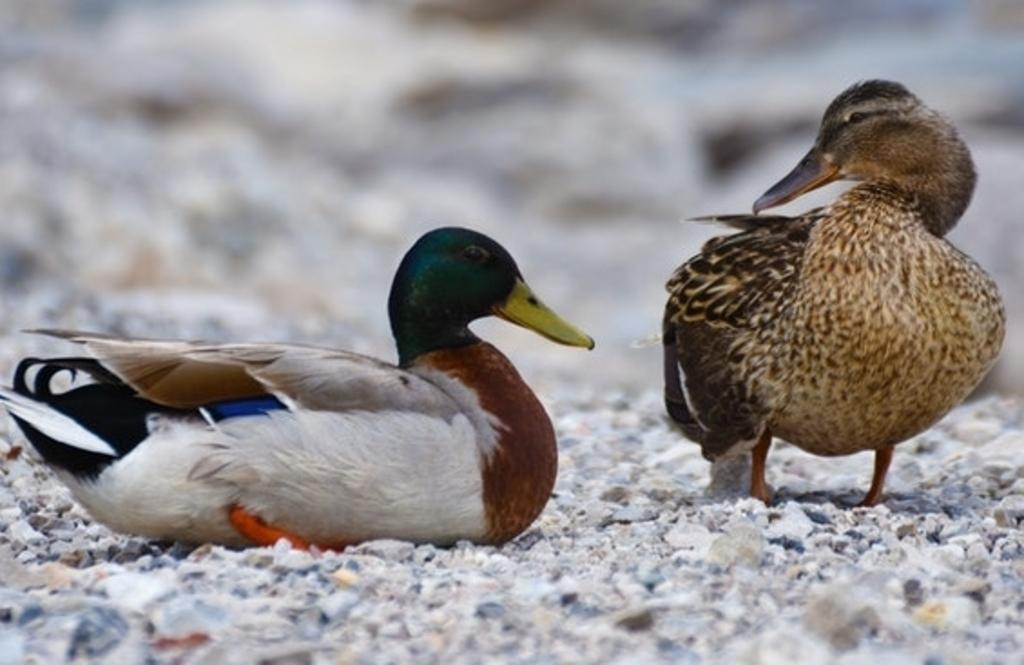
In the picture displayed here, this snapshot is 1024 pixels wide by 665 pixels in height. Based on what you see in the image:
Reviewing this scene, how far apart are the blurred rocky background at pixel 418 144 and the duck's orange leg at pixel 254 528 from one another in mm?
2120

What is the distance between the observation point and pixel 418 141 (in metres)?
22.6

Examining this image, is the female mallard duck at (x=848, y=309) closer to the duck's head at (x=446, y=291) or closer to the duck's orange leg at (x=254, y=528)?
the duck's head at (x=446, y=291)

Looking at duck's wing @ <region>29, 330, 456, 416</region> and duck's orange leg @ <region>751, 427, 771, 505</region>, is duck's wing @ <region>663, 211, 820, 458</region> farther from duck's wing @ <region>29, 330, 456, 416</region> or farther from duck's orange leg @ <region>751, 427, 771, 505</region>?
duck's wing @ <region>29, 330, 456, 416</region>

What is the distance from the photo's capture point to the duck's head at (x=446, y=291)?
593 cm

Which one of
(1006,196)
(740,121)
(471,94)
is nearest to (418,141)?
(471,94)

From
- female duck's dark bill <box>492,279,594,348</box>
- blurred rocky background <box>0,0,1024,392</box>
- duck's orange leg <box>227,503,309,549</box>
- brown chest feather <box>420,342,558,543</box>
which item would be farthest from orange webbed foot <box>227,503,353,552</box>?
blurred rocky background <box>0,0,1024,392</box>

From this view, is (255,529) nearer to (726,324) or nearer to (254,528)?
(254,528)

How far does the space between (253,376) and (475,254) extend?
0.81 metres

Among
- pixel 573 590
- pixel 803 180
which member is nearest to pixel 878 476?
pixel 803 180

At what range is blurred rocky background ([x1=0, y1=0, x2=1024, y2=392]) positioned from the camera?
1275 cm

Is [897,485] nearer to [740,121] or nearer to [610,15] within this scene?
[740,121]

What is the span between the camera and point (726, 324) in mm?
6477

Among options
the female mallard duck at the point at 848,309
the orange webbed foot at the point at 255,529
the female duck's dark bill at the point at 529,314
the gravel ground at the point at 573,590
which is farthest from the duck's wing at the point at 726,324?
the orange webbed foot at the point at 255,529

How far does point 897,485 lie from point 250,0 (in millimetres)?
24026
